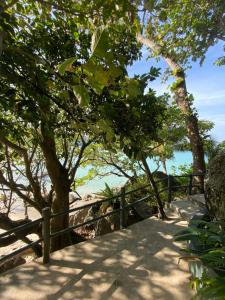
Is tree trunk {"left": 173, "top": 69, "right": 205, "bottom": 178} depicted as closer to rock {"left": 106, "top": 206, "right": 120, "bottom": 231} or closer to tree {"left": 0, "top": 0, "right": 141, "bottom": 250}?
rock {"left": 106, "top": 206, "right": 120, "bottom": 231}

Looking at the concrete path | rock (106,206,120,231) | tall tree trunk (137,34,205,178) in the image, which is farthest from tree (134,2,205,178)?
the concrete path

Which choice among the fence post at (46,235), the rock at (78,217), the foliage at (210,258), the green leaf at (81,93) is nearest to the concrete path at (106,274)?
→ the fence post at (46,235)

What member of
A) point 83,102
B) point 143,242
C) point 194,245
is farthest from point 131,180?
point 83,102

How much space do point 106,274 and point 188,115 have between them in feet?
33.1

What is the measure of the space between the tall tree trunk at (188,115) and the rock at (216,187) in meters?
8.23

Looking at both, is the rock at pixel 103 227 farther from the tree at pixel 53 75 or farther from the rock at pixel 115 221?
the tree at pixel 53 75

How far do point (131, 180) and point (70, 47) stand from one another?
10.2 meters

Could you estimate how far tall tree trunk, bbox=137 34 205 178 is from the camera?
45.7ft

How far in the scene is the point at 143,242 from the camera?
684 centimetres

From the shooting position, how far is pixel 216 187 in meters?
5.39

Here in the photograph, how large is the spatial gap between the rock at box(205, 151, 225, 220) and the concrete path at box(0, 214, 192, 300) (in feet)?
3.69

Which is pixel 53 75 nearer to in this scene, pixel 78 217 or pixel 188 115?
pixel 188 115

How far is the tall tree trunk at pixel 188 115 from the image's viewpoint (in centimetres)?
1392

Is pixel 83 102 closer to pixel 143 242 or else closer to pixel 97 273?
pixel 97 273
